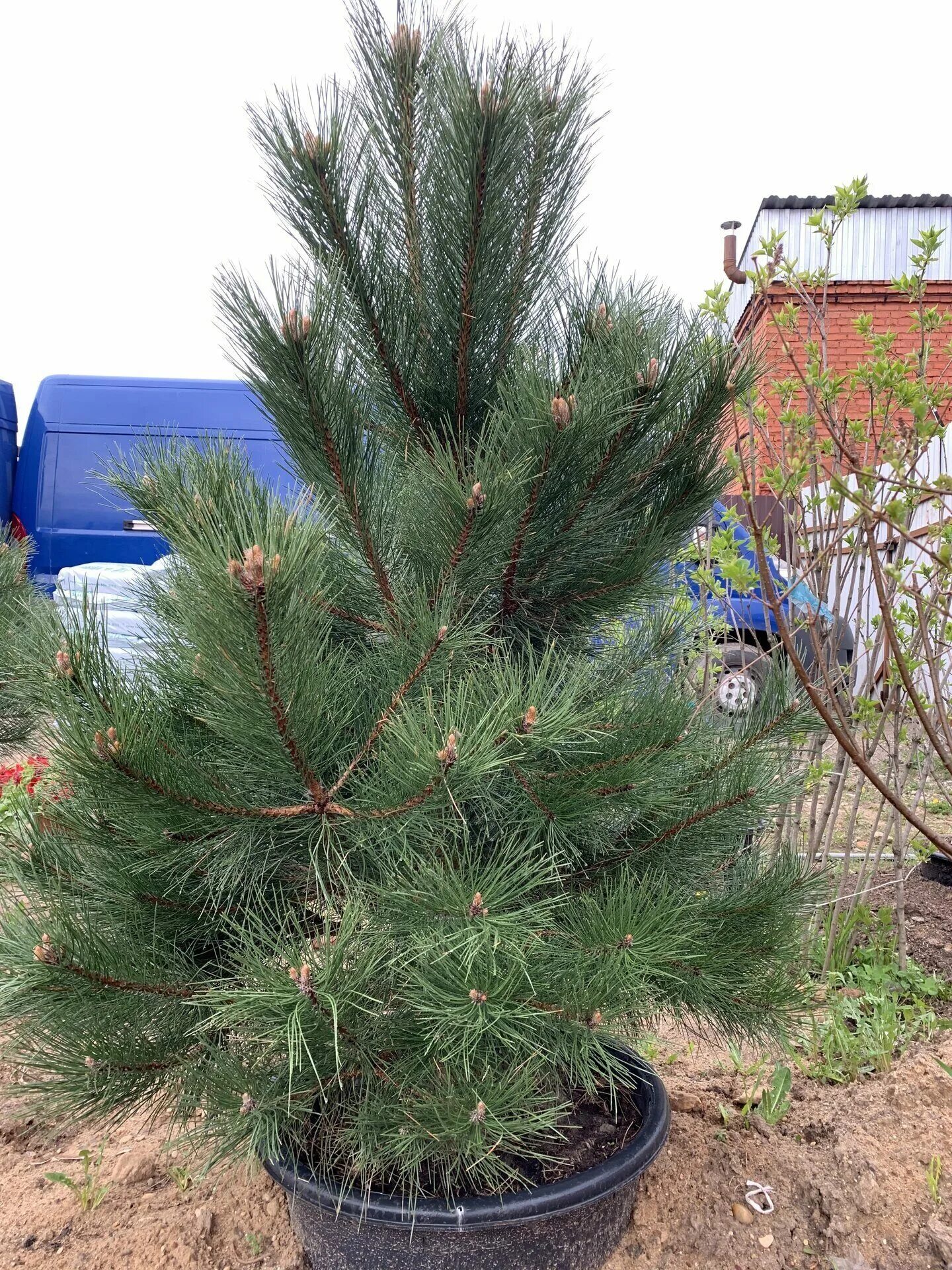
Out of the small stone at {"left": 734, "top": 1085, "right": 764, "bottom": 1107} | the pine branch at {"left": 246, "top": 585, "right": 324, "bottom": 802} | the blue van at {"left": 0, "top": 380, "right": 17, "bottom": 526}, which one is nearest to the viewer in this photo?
the pine branch at {"left": 246, "top": 585, "right": 324, "bottom": 802}

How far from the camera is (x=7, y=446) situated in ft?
23.1

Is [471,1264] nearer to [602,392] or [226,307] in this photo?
[602,392]

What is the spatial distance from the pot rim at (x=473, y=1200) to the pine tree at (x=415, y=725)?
5 centimetres

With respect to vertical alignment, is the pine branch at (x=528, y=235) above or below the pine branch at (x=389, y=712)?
above

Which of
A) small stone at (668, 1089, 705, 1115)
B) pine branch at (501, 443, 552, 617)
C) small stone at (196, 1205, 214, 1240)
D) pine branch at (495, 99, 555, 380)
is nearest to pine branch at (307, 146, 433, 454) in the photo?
pine branch at (495, 99, 555, 380)

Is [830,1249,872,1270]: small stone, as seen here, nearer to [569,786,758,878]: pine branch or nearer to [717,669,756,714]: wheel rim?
[569,786,758,878]: pine branch

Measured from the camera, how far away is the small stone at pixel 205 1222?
73.6 inches

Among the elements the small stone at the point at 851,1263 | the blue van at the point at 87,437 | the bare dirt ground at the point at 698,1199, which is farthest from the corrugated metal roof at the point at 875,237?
the small stone at the point at 851,1263

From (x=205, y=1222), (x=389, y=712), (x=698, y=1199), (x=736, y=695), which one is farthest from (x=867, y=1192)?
(x=389, y=712)

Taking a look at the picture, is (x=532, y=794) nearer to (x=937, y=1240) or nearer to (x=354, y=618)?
(x=354, y=618)

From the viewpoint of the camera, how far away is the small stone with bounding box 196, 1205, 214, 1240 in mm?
1869

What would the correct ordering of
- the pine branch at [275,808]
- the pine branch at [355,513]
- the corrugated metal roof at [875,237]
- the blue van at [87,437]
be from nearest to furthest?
the pine branch at [275,808], the pine branch at [355,513], the blue van at [87,437], the corrugated metal roof at [875,237]

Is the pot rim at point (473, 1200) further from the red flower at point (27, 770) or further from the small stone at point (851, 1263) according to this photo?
the red flower at point (27, 770)

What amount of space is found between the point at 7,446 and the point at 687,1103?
263 inches
